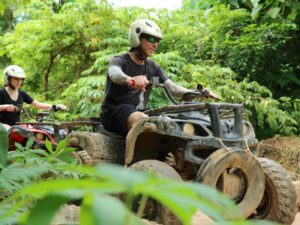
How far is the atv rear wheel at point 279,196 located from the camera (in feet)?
13.0

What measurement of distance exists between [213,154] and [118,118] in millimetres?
1061

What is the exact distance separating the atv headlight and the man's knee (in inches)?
17.1

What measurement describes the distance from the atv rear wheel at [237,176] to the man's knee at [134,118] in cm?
78

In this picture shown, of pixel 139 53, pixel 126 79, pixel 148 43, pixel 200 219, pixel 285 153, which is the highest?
Answer: pixel 148 43

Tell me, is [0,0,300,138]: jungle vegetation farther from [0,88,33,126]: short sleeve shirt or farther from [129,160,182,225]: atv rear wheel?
[129,160,182,225]: atv rear wheel

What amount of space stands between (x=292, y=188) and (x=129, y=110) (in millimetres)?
1502

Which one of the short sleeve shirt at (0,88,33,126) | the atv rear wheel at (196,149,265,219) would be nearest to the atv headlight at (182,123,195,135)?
the atv rear wheel at (196,149,265,219)

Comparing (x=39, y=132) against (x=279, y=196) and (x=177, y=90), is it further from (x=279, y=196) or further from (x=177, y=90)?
(x=279, y=196)

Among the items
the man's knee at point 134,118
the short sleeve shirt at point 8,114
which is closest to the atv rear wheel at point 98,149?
the man's knee at point 134,118

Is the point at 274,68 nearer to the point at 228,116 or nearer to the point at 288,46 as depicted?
the point at 288,46

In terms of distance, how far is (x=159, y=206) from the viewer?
11.4 feet

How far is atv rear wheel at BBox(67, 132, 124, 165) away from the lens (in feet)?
14.6

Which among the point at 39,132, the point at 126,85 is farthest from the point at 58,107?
the point at 126,85

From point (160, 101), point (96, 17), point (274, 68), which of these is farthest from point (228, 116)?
point (96, 17)
